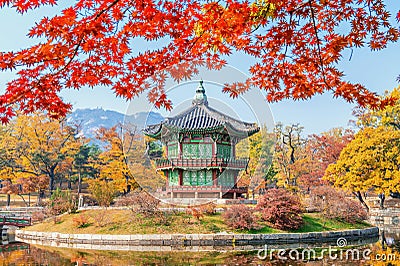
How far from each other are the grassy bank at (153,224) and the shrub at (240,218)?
7.6 inches

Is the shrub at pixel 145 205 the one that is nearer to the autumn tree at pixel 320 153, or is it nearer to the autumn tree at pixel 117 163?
the autumn tree at pixel 117 163

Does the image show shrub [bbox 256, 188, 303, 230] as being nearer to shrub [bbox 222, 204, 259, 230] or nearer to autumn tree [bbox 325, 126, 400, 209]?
shrub [bbox 222, 204, 259, 230]

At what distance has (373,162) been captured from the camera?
74.3 feet

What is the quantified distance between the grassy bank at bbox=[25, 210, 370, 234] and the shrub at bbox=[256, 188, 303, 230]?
0.34 metres

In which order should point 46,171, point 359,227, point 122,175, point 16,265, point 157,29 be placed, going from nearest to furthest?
point 157,29, point 16,265, point 359,227, point 122,175, point 46,171

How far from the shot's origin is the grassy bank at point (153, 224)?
1521 centimetres

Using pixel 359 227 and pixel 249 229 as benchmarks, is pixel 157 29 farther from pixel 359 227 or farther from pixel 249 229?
pixel 359 227

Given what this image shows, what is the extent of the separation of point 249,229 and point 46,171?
21466 mm

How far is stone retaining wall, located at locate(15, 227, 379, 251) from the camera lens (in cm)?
1394

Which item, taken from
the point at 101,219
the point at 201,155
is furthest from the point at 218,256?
the point at 201,155

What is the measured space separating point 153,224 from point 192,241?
6.35 ft

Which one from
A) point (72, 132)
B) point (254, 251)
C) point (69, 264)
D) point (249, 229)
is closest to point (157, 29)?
point (69, 264)

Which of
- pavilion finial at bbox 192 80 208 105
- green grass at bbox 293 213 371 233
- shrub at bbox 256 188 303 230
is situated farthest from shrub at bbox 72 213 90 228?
pavilion finial at bbox 192 80 208 105

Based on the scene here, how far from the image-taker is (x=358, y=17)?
5039 mm
